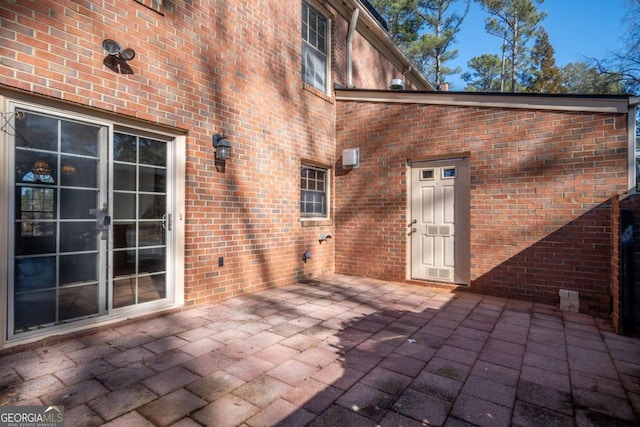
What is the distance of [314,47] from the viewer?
620 centimetres

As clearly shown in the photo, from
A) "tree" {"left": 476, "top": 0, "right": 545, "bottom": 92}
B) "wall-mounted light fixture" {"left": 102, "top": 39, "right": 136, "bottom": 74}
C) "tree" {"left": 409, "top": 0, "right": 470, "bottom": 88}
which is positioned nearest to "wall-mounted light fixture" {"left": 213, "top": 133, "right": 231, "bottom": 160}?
"wall-mounted light fixture" {"left": 102, "top": 39, "right": 136, "bottom": 74}

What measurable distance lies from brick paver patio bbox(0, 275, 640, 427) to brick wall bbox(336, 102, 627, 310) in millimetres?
877

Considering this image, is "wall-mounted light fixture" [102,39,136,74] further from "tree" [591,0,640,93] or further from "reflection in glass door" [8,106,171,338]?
"tree" [591,0,640,93]

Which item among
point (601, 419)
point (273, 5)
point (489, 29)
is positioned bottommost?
point (601, 419)

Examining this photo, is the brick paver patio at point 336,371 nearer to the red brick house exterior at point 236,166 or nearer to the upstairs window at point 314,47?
the red brick house exterior at point 236,166

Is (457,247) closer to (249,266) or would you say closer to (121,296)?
(249,266)

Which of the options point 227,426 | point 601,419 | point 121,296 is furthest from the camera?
point 121,296

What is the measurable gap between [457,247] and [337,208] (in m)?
2.31

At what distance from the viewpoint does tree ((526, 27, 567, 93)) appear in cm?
1666

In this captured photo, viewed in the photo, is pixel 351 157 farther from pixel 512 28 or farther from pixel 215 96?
pixel 512 28

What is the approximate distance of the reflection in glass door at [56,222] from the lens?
2.71 metres

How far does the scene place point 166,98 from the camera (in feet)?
11.9

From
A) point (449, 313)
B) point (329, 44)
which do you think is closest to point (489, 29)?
point (329, 44)

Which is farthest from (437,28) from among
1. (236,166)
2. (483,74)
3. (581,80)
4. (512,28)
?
(236,166)
